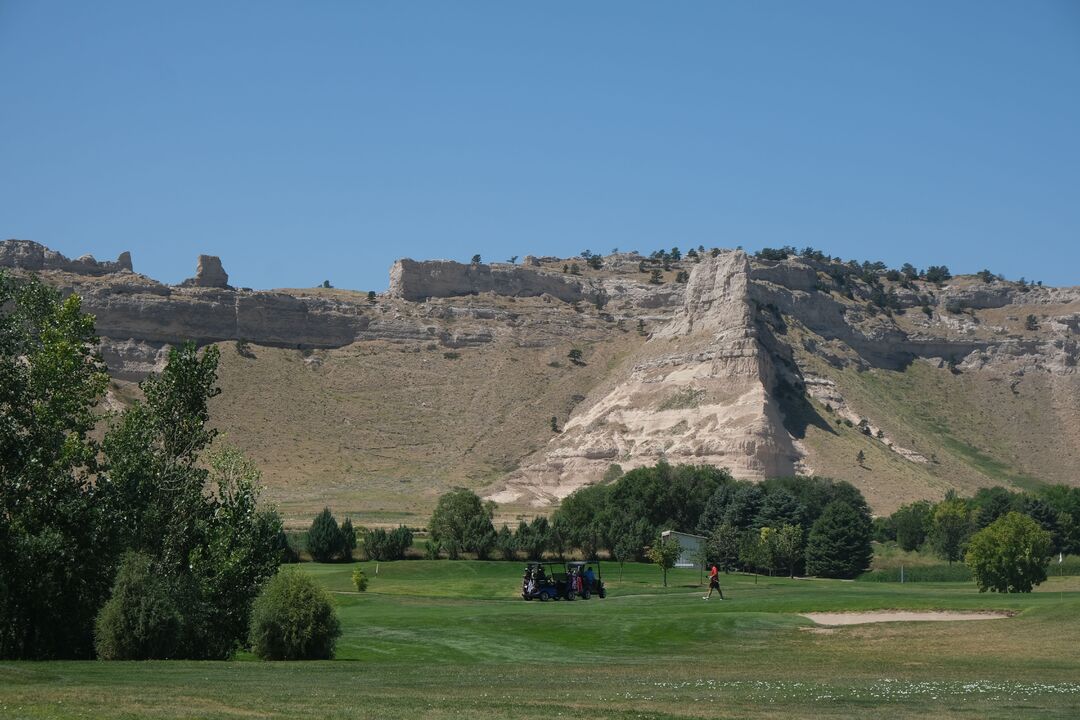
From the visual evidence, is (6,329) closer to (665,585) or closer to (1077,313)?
(665,585)

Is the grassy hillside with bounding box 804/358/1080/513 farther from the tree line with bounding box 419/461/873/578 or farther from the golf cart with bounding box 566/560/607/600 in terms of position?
the golf cart with bounding box 566/560/607/600

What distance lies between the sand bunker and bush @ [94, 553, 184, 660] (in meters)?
20.5

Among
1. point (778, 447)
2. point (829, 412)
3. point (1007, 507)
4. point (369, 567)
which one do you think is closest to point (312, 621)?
point (369, 567)

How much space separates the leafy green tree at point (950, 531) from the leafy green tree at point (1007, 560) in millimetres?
29284

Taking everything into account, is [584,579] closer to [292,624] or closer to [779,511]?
[292,624]

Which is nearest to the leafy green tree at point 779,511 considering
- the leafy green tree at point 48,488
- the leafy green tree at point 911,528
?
the leafy green tree at point 911,528

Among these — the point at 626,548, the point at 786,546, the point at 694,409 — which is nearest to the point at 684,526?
the point at 626,548

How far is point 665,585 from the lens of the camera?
6631cm

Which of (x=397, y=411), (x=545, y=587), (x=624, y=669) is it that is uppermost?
(x=397, y=411)

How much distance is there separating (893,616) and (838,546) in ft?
138

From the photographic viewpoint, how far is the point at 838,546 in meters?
84.6

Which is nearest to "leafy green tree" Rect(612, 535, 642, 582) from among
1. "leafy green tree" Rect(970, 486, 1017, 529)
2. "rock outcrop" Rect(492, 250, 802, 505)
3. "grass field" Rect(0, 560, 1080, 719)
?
"leafy green tree" Rect(970, 486, 1017, 529)

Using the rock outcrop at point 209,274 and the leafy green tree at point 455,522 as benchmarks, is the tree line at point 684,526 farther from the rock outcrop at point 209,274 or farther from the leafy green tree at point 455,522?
the rock outcrop at point 209,274

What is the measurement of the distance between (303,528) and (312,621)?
208 feet
